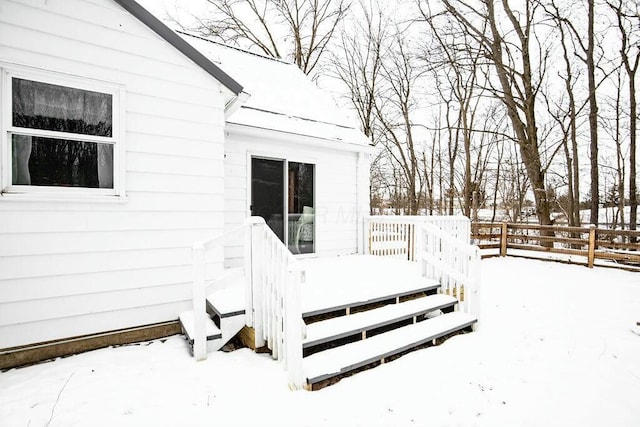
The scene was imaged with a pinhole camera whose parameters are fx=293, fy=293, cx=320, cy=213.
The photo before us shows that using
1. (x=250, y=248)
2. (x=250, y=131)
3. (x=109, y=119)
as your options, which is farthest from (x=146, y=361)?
(x=250, y=131)

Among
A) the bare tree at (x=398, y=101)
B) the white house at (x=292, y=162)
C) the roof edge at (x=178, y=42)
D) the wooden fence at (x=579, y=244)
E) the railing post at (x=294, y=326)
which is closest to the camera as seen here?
the railing post at (x=294, y=326)

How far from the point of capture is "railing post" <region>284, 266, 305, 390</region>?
2495 mm

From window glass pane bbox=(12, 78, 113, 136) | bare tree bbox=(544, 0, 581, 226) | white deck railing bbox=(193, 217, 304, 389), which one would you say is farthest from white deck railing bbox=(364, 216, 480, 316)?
bare tree bbox=(544, 0, 581, 226)

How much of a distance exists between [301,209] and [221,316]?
3.31 meters

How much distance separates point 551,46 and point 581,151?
7533 mm

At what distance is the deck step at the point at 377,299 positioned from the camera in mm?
3284

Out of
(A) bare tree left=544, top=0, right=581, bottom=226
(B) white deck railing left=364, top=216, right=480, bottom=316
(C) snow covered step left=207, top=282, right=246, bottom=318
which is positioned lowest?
(C) snow covered step left=207, top=282, right=246, bottom=318

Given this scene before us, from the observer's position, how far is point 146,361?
9.83 ft

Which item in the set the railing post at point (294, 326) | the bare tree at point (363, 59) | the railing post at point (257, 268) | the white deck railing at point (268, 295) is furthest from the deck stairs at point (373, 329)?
the bare tree at point (363, 59)

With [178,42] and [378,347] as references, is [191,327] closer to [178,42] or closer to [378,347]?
[378,347]

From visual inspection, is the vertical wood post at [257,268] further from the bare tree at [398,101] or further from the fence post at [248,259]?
the bare tree at [398,101]

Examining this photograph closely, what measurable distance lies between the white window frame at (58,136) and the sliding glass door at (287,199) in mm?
2392

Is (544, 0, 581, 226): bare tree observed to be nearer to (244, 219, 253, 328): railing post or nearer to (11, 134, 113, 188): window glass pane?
(244, 219, 253, 328): railing post

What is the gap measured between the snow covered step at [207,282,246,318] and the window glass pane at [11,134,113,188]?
1760mm
